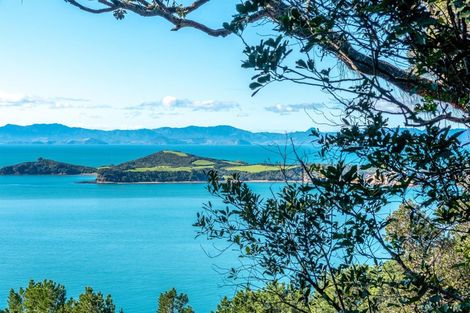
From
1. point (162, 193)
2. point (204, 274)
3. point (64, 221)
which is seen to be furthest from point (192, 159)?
point (204, 274)

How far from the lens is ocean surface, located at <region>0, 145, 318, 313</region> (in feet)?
91.1

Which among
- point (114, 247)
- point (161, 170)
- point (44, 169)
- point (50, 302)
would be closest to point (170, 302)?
point (50, 302)

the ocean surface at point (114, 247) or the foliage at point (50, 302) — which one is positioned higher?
the foliage at point (50, 302)

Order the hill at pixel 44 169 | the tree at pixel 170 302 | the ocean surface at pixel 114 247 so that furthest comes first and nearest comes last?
the hill at pixel 44 169, the ocean surface at pixel 114 247, the tree at pixel 170 302

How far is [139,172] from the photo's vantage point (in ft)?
252

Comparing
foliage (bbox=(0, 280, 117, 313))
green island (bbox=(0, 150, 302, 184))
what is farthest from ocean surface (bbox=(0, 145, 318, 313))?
green island (bbox=(0, 150, 302, 184))

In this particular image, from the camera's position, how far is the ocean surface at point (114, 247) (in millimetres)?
27766

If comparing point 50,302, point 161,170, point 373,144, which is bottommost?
point 50,302

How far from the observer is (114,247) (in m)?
35.9

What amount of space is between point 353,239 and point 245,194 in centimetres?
80

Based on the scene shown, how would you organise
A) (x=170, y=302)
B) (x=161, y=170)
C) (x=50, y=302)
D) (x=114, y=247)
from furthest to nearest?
(x=161, y=170) < (x=114, y=247) < (x=170, y=302) < (x=50, y=302)

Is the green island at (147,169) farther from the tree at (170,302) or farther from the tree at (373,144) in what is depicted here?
the tree at (373,144)

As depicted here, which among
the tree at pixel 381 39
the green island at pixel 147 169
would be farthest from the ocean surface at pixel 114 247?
the tree at pixel 381 39

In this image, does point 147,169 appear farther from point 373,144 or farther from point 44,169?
point 373,144
